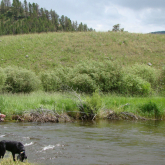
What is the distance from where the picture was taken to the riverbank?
14.6 m

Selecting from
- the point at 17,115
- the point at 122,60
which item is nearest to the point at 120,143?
the point at 17,115

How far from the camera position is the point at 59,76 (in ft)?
88.9

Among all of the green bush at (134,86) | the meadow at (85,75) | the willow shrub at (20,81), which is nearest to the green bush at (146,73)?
the meadow at (85,75)

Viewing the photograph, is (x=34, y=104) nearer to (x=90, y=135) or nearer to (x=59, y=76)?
(x=90, y=135)

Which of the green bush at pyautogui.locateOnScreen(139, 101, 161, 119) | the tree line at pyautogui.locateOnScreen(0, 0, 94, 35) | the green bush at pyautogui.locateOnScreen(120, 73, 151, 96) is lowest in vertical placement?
the green bush at pyautogui.locateOnScreen(139, 101, 161, 119)

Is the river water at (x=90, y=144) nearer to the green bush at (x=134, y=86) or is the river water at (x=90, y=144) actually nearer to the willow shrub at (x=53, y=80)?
the green bush at (x=134, y=86)

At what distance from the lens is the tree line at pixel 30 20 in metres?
70.7

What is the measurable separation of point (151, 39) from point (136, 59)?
13.2 metres

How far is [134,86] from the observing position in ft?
74.4

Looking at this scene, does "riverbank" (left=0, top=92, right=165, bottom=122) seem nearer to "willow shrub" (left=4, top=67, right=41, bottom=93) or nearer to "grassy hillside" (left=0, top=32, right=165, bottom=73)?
"willow shrub" (left=4, top=67, right=41, bottom=93)

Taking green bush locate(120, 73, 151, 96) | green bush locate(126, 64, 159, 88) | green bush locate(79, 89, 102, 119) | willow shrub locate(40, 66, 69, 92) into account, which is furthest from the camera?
green bush locate(126, 64, 159, 88)

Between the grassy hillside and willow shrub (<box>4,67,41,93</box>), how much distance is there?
44.0ft

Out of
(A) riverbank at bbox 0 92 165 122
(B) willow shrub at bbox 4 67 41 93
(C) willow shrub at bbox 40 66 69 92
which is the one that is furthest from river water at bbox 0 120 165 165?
(C) willow shrub at bbox 40 66 69 92

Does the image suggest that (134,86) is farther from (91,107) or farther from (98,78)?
(91,107)
